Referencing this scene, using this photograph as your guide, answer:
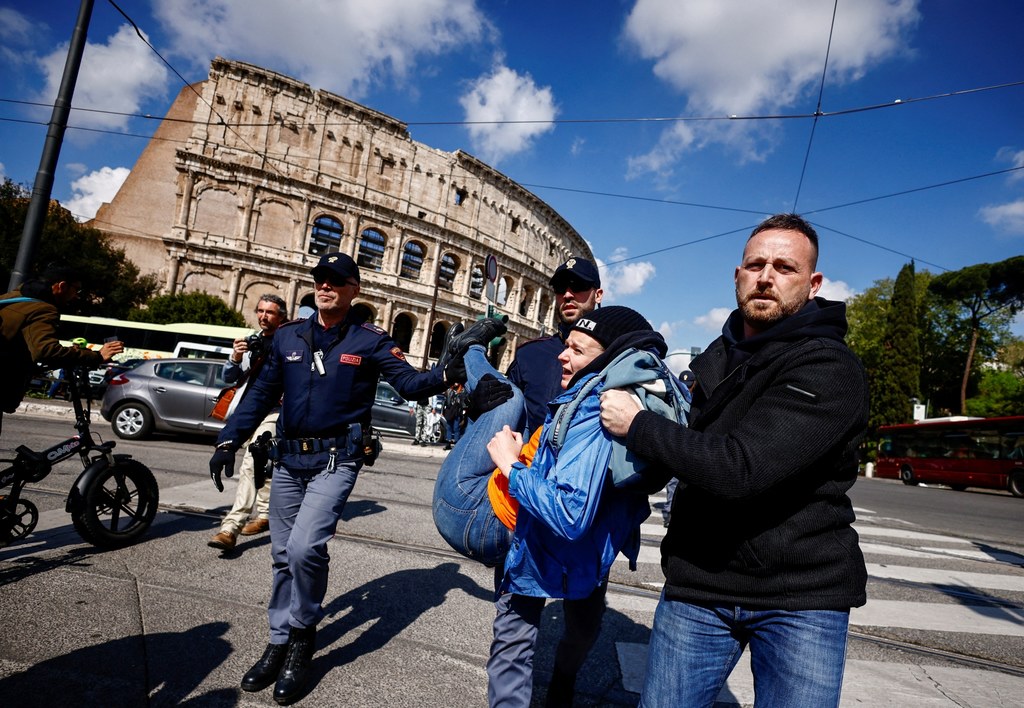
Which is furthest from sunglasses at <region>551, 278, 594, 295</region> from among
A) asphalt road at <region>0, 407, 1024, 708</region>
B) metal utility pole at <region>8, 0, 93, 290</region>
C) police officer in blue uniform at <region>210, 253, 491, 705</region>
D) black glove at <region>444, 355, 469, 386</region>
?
metal utility pole at <region>8, 0, 93, 290</region>

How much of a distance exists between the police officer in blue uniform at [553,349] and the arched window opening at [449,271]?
41548mm

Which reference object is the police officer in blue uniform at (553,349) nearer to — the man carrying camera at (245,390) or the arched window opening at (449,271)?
the man carrying camera at (245,390)

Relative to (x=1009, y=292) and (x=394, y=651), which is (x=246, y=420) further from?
(x=1009, y=292)

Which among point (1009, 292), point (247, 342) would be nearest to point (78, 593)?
point (247, 342)

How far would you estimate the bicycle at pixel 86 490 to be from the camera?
12.7ft

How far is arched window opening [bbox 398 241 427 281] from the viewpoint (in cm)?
4144

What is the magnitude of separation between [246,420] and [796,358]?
3.04 m

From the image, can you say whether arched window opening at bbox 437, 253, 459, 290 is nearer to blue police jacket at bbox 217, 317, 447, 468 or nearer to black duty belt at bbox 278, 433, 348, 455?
blue police jacket at bbox 217, 317, 447, 468

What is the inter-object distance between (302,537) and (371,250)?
130 feet

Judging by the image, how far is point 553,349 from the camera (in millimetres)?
2814

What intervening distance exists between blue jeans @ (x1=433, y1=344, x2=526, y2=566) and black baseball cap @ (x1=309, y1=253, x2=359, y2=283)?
1374 mm

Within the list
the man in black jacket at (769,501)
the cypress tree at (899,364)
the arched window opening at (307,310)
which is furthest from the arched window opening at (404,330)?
the man in black jacket at (769,501)

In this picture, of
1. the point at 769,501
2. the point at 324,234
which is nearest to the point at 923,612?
the point at 769,501

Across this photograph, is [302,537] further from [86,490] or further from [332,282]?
[86,490]
